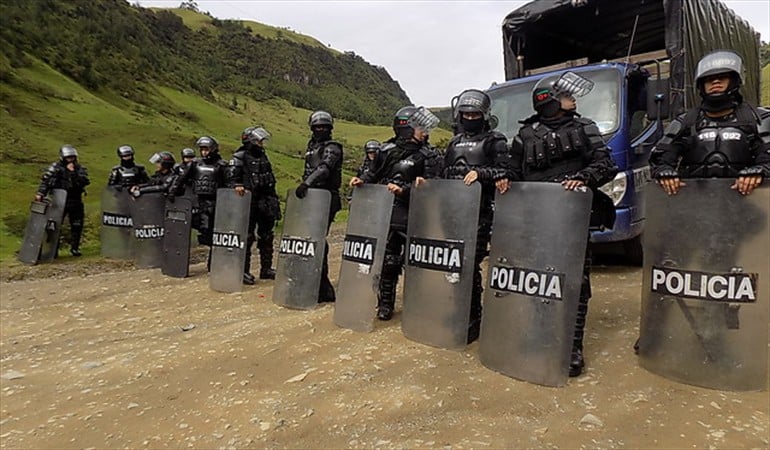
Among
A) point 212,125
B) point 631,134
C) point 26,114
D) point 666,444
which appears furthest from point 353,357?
point 212,125

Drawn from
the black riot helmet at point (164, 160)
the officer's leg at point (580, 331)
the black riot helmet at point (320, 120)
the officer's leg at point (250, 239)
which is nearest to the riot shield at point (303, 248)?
the black riot helmet at point (320, 120)

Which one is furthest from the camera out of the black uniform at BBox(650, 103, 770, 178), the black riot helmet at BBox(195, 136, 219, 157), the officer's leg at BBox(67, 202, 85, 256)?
the officer's leg at BBox(67, 202, 85, 256)

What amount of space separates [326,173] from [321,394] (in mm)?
2625

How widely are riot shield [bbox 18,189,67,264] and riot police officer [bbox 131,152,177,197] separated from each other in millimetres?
1368

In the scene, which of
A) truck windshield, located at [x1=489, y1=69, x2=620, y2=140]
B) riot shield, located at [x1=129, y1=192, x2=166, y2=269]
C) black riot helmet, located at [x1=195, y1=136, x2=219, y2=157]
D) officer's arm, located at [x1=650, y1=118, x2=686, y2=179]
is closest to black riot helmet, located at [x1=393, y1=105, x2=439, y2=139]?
truck windshield, located at [x1=489, y1=69, x2=620, y2=140]

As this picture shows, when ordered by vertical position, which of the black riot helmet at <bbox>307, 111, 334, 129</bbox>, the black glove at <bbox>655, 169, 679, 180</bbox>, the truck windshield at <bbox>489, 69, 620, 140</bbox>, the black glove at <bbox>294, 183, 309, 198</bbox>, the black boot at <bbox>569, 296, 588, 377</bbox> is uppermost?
the truck windshield at <bbox>489, 69, 620, 140</bbox>

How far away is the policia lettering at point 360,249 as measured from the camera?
444cm

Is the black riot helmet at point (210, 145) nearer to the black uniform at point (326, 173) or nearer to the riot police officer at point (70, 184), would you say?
the black uniform at point (326, 173)

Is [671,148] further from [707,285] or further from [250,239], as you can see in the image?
[250,239]

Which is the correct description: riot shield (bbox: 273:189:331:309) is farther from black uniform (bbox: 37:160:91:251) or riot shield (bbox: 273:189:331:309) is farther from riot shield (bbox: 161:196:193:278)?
black uniform (bbox: 37:160:91:251)

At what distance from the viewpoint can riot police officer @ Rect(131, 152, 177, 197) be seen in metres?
7.93

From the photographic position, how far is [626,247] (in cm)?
626

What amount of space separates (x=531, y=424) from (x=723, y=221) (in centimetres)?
153

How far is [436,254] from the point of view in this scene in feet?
12.8
